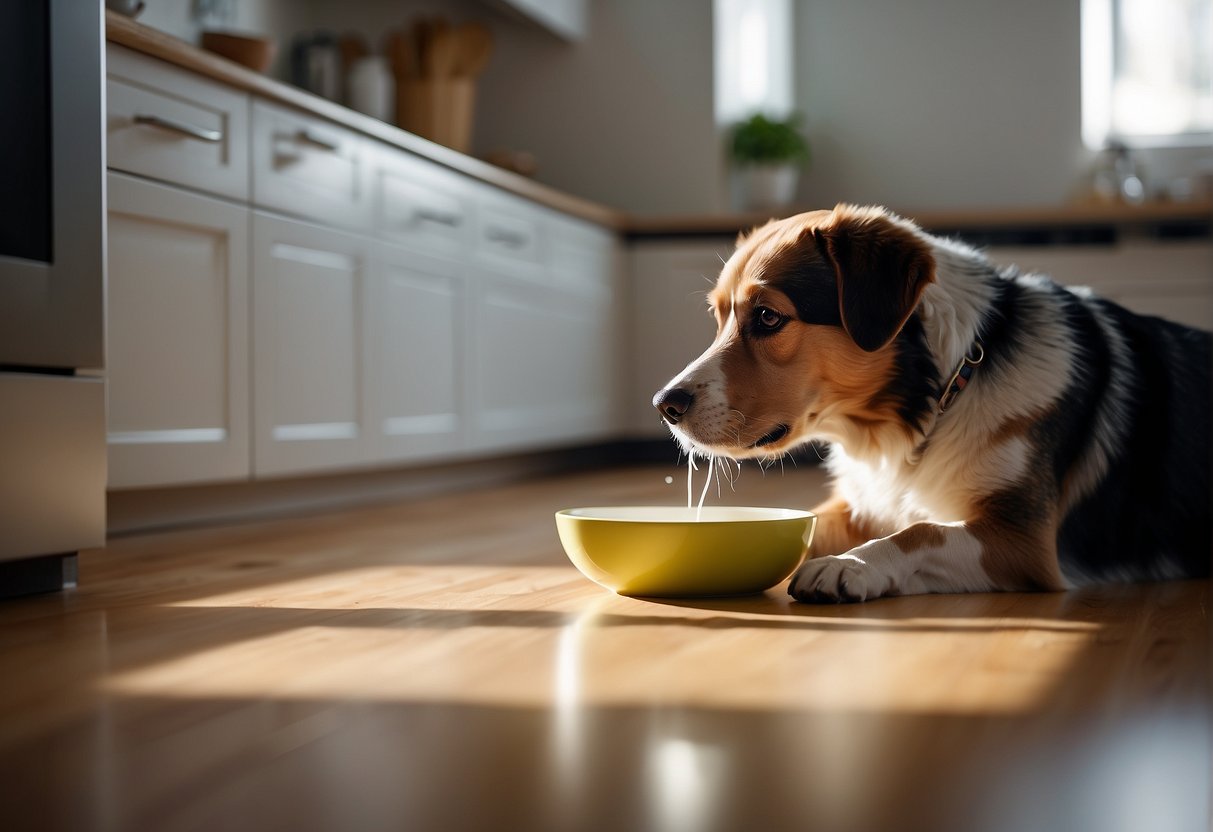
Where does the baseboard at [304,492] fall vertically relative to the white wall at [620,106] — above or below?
below

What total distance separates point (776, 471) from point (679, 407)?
10.1ft

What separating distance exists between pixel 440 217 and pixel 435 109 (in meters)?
1.10

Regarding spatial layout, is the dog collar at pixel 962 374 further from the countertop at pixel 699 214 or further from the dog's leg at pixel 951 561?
the countertop at pixel 699 214

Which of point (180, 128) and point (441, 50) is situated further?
point (441, 50)

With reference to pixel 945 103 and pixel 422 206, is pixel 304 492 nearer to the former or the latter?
pixel 422 206

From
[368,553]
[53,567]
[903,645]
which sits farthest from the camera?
[368,553]

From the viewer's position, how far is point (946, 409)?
6.54ft

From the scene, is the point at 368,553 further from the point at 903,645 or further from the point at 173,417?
the point at 903,645

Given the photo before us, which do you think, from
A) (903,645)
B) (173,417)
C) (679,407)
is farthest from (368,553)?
(903,645)

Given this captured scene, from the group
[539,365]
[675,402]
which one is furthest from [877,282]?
[539,365]

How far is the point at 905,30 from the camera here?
630 cm

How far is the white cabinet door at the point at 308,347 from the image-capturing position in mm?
3078

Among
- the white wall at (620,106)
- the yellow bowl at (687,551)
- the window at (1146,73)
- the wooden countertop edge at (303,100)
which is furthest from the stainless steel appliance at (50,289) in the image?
the window at (1146,73)

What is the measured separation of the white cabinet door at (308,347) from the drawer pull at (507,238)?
0.87 m
